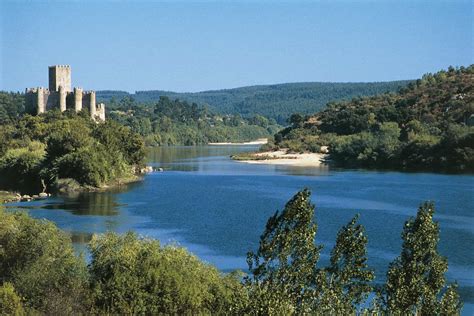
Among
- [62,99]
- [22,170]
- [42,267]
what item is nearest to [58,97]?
[62,99]

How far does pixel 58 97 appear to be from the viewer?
7625cm

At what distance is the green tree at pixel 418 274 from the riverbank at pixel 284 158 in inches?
2521

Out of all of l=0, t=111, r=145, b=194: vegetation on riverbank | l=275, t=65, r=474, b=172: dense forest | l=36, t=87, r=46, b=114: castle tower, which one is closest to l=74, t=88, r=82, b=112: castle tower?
l=36, t=87, r=46, b=114: castle tower

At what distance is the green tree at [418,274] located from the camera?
14820 mm

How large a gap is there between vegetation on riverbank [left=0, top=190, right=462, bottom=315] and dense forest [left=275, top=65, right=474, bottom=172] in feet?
158

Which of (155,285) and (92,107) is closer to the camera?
(155,285)

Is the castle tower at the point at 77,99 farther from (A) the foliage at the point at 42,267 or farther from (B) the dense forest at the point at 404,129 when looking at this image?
(A) the foliage at the point at 42,267

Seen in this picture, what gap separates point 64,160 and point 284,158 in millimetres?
39208

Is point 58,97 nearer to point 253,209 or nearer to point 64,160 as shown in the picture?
point 64,160

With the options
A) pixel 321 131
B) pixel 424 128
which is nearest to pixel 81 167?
pixel 424 128

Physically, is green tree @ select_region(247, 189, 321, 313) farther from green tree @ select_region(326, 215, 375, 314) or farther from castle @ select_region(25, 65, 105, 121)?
castle @ select_region(25, 65, 105, 121)

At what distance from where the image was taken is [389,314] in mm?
14758

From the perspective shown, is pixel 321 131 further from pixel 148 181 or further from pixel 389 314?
pixel 389 314

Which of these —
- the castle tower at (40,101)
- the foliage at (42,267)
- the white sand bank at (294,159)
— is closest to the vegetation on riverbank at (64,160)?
the castle tower at (40,101)
